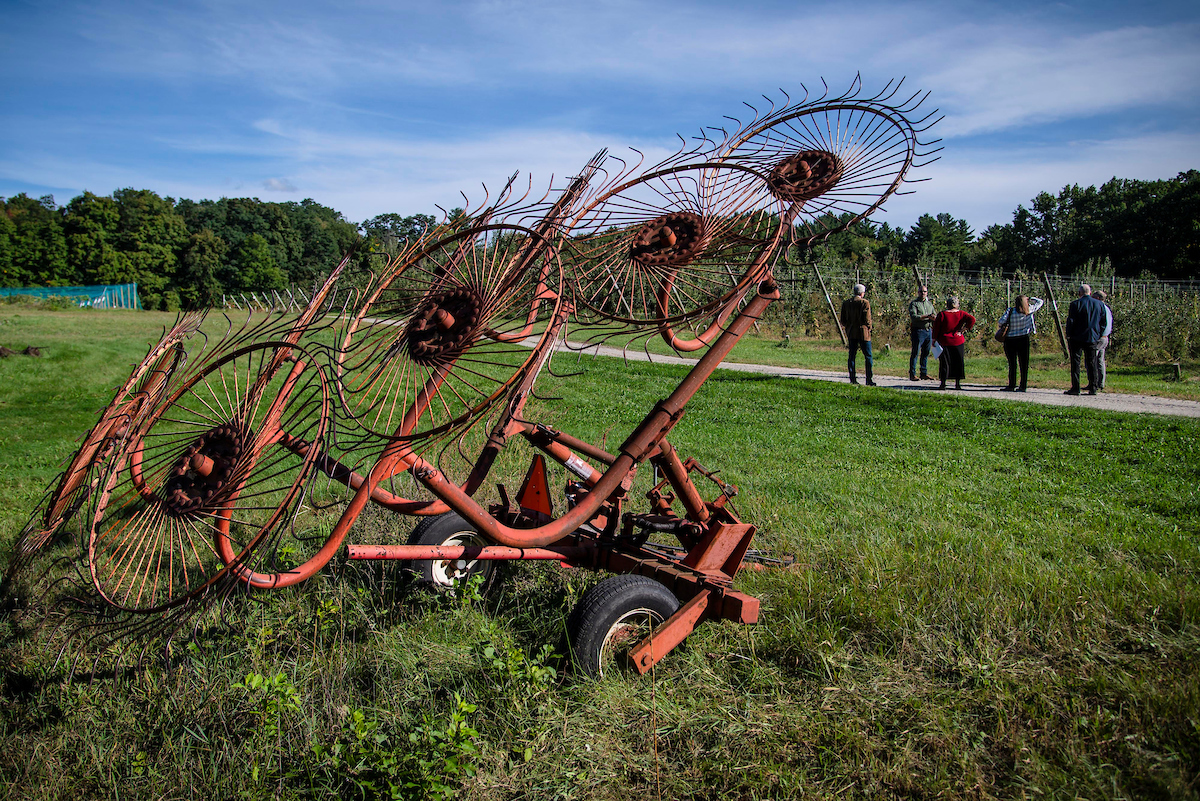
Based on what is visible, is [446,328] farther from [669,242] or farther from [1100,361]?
[1100,361]

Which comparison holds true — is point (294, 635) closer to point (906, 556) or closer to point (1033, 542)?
point (906, 556)

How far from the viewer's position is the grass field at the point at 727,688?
2.46 m

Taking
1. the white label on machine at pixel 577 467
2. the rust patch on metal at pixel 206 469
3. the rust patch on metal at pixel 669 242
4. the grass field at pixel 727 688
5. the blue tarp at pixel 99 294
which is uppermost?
the blue tarp at pixel 99 294

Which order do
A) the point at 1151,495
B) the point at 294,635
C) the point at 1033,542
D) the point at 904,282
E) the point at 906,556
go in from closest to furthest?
the point at 294,635 < the point at 906,556 < the point at 1033,542 < the point at 1151,495 < the point at 904,282

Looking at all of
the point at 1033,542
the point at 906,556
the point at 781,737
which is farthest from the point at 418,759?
the point at 1033,542

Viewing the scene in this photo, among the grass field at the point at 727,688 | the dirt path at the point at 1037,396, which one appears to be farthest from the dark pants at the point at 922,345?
the grass field at the point at 727,688

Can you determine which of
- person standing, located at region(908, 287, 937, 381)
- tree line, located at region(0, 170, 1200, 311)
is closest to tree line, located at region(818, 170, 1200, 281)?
tree line, located at region(0, 170, 1200, 311)

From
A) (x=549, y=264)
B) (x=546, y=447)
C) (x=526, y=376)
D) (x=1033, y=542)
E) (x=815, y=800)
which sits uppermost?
(x=549, y=264)

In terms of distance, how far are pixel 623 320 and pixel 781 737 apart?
1656 mm

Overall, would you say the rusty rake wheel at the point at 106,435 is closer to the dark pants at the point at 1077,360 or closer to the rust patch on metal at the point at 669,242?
the rust patch on metal at the point at 669,242

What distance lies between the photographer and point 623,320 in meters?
2.59

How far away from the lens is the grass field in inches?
97.0

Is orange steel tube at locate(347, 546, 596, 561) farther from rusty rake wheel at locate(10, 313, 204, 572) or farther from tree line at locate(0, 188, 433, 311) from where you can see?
tree line at locate(0, 188, 433, 311)

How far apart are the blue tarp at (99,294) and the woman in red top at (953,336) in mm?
53331
